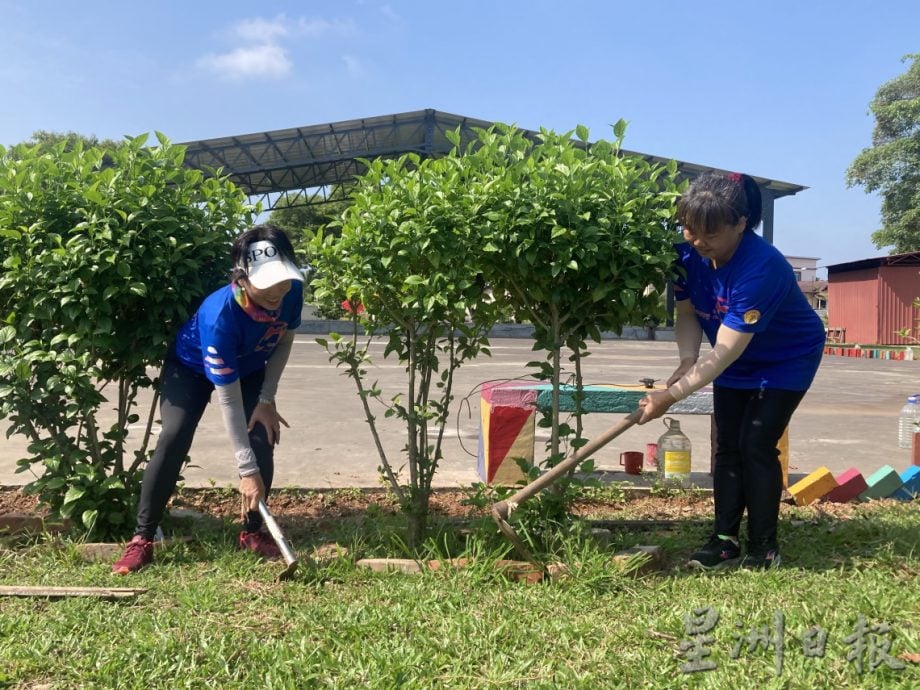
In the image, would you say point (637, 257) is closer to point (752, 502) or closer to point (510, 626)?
point (752, 502)

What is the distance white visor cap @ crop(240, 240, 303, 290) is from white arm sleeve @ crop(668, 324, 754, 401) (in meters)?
1.55

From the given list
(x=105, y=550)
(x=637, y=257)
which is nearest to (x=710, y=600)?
(x=637, y=257)

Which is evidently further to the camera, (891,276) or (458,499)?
(891,276)

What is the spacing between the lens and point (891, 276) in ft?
92.3

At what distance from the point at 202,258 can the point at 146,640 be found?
1.74 m

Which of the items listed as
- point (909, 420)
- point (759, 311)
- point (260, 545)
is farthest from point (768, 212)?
point (260, 545)

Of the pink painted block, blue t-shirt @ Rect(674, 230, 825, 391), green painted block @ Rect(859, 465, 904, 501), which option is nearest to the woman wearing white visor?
blue t-shirt @ Rect(674, 230, 825, 391)

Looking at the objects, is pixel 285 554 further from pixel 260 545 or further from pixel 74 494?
pixel 74 494

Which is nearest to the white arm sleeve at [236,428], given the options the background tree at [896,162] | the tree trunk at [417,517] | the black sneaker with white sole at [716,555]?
the tree trunk at [417,517]

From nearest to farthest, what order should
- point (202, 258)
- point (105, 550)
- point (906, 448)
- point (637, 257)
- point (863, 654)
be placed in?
point (863, 654), point (637, 257), point (105, 550), point (202, 258), point (906, 448)

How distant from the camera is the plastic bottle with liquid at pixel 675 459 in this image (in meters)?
4.60

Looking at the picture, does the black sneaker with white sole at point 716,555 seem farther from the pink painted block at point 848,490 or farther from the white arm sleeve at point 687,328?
the pink painted block at point 848,490

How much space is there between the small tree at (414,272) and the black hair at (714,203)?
0.83 metres

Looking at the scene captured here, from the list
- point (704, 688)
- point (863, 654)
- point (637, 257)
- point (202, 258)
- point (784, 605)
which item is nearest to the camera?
point (704, 688)
